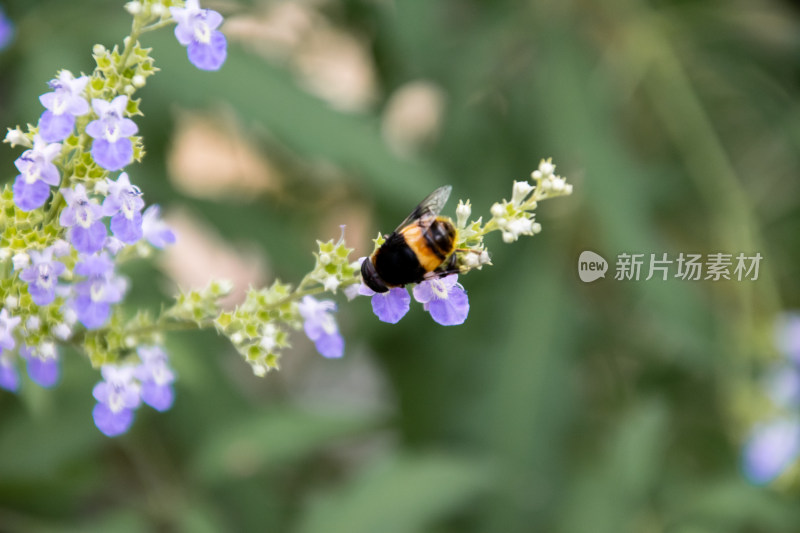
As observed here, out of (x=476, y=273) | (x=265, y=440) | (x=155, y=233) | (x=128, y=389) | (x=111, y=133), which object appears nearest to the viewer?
(x=111, y=133)

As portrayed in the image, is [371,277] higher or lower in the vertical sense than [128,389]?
higher

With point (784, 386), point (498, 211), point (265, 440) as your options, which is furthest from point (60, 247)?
point (784, 386)

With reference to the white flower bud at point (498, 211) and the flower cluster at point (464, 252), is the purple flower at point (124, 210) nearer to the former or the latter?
the flower cluster at point (464, 252)

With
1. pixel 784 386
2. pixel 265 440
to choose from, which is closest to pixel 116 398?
pixel 265 440

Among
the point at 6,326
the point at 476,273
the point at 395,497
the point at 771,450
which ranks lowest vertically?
the point at 6,326

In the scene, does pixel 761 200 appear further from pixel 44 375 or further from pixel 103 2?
pixel 44 375

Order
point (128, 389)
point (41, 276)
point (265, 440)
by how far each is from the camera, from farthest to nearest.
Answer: point (265, 440) → point (128, 389) → point (41, 276)

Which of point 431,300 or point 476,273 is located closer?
point 431,300

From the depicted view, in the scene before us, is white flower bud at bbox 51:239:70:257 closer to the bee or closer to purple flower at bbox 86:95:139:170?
purple flower at bbox 86:95:139:170

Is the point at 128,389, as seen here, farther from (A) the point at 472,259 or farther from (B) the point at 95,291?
(A) the point at 472,259
